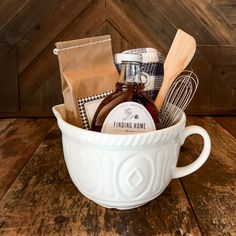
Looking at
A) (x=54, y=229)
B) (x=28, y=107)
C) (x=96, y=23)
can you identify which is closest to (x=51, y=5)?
(x=96, y=23)

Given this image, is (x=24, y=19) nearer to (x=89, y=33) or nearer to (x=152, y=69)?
(x=89, y=33)

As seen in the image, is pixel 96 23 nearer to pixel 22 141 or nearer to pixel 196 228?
pixel 22 141

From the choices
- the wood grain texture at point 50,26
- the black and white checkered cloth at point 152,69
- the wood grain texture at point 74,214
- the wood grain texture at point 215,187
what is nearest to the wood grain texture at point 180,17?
the wood grain texture at point 50,26

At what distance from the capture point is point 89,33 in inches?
39.1

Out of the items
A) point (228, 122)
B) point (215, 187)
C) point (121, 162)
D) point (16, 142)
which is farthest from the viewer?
point (228, 122)

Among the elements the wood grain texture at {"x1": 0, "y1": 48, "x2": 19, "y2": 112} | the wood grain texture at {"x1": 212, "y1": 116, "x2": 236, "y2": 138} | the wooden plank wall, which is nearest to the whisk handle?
the wood grain texture at {"x1": 212, "y1": 116, "x2": 236, "y2": 138}

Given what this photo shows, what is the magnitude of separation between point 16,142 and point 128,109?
16.7 inches

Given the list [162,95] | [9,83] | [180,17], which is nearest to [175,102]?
[162,95]

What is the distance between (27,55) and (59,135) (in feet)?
1.11

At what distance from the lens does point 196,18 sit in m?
0.99

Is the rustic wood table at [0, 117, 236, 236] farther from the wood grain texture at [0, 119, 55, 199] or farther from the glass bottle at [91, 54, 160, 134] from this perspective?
the glass bottle at [91, 54, 160, 134]

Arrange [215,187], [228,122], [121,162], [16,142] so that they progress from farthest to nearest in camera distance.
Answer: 1. [228,122]
2. [16,142]
3. [215,187]
4. [121,162]

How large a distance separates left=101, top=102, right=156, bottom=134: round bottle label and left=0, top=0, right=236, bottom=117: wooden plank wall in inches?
24.8

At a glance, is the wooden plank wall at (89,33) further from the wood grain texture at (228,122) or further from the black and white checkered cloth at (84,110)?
the black and white checkered cloth at (84,110)
